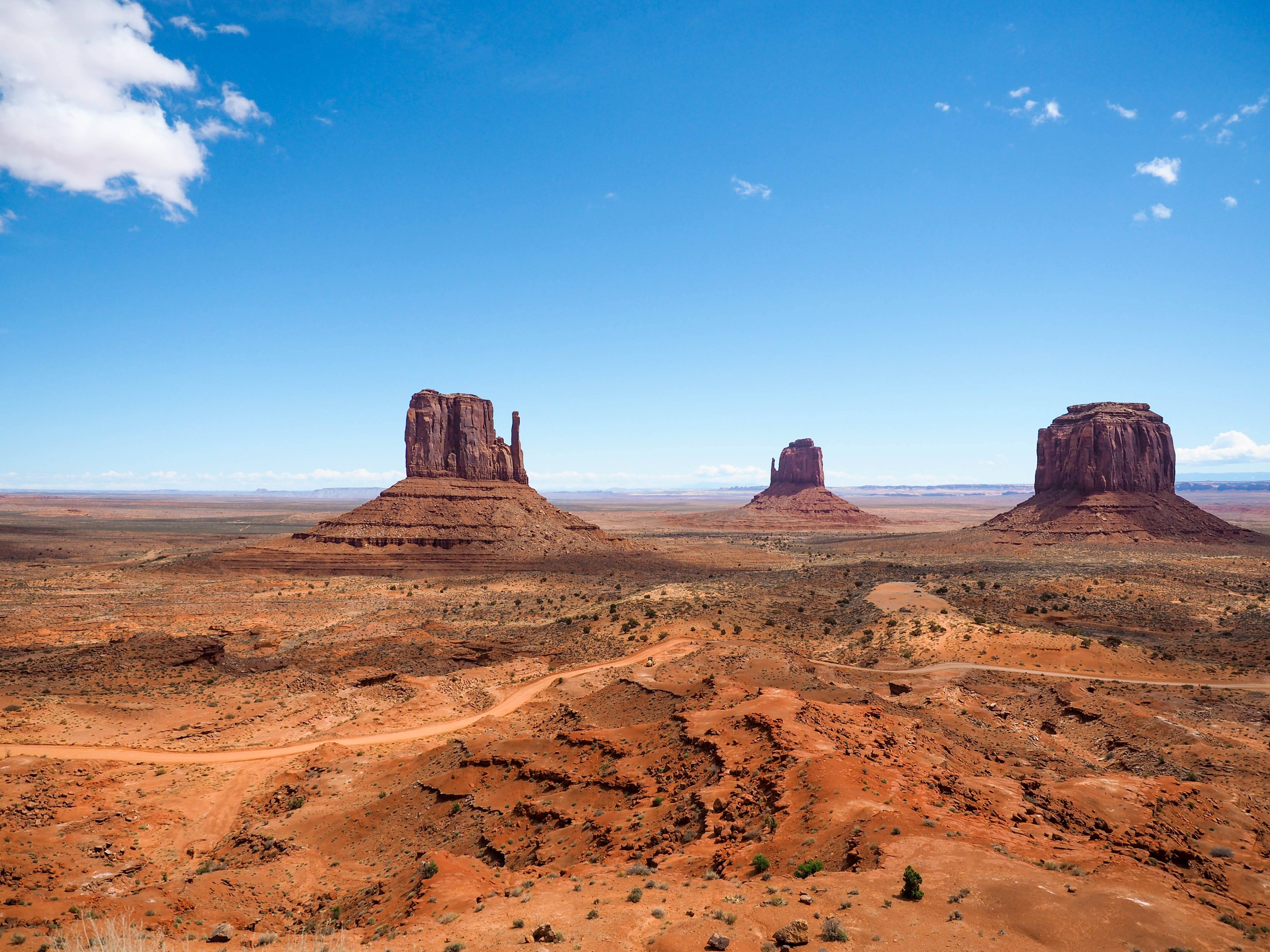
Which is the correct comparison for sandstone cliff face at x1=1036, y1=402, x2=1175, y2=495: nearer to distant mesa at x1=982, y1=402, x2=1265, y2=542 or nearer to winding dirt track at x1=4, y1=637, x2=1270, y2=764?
distant mesa at x1=982, y1=402, x2=1265, y2=542

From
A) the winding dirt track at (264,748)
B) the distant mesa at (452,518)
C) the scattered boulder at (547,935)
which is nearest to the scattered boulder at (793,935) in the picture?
the scattered boulder at (547,935)

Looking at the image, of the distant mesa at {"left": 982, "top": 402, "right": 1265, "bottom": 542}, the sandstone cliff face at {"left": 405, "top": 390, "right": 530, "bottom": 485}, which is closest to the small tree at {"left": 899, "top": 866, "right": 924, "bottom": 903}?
the sandstone cliff face at {"left": 405, "top": 390, "right": 530, "bottom": 485}

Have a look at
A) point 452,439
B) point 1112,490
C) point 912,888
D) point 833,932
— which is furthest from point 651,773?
point 1112,490

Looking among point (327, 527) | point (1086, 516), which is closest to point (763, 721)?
point (327, 527)

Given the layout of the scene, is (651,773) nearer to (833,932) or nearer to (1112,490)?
(833,932)

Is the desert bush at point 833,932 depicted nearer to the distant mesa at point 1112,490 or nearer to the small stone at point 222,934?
the small stone at point 222,934

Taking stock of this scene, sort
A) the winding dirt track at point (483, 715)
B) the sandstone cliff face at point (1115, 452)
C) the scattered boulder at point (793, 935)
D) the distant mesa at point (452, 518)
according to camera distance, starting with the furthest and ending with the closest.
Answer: the sandstone cliff face at point (1115, 452) → the distant mesa at point (452, 518) → the winding dirt track at point (483, 715) → the scattered boulder at point (793, 935)
